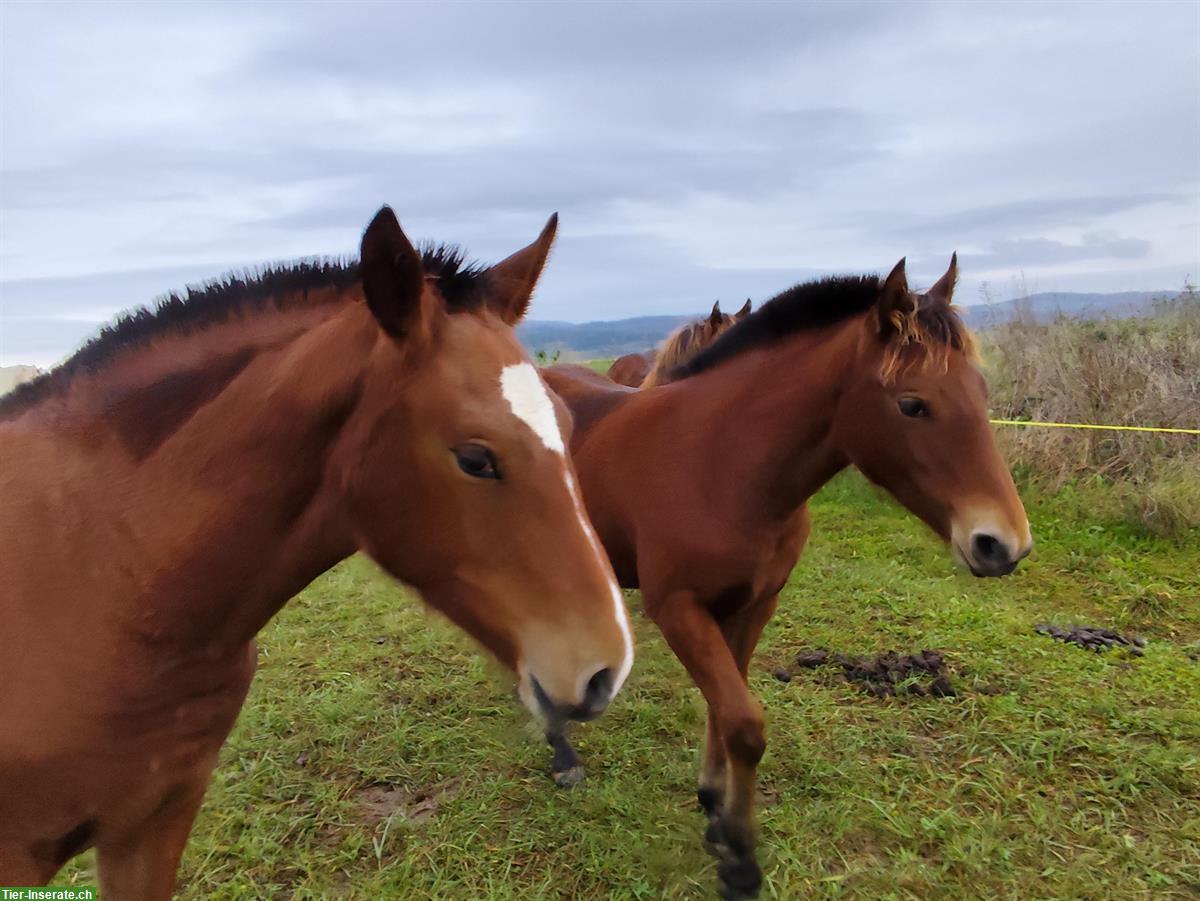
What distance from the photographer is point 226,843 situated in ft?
9.34

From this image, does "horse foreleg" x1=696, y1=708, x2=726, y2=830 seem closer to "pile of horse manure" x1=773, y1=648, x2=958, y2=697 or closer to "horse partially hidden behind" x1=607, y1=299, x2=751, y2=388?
"pile of horse manure" x1=773, y1=648, x2=958, y2=697

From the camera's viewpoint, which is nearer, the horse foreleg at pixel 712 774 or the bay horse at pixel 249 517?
the bay horse at pixel 249 517

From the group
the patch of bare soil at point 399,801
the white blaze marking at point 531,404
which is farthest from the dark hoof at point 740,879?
the white blaze marking at point 531,404

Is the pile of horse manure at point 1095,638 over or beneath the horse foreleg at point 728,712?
beneath

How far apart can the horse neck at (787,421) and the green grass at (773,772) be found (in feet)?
3.87

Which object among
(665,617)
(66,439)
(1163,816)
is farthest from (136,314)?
(1163,816)

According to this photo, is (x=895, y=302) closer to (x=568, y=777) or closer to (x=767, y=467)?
(x=767, y=467)

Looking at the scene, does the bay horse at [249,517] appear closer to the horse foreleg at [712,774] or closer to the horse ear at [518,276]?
the horse ear at [518,276]

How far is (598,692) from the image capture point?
46.8 inches

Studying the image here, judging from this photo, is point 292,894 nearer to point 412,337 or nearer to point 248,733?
point 248,733

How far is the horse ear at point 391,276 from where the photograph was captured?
1228 millimetres

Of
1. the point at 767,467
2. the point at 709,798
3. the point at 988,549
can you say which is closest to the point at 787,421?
the point at 767,467

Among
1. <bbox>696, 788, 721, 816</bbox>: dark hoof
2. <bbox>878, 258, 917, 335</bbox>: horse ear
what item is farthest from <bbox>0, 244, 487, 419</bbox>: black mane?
<bbox>696, 788, 721, 816</bbox>: dark hoof

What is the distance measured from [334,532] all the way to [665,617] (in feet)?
5.78
